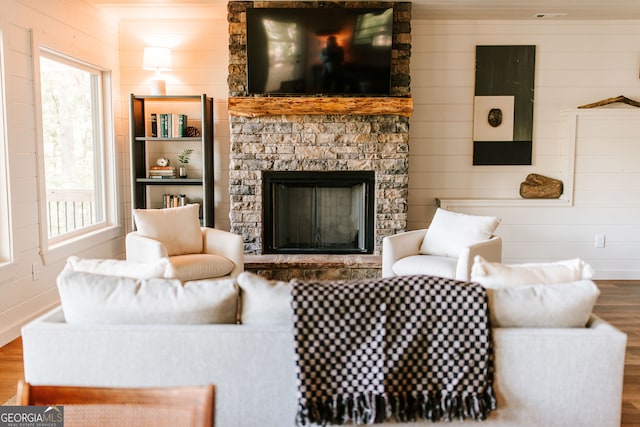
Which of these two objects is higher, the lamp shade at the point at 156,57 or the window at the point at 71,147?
the lamp shade at the point at 156,57

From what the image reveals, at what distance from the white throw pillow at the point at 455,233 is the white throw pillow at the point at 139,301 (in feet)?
8.03

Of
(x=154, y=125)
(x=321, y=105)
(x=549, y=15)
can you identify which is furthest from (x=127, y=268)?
(x=549, y=15)

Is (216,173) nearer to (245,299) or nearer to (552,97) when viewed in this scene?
(552,97)

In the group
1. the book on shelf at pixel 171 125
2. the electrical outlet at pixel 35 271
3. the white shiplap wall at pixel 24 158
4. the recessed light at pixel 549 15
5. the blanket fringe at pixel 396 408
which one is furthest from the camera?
the book on shelf at pixel 171 125

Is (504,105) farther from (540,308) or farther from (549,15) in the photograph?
(540,308)

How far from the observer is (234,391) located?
181cm

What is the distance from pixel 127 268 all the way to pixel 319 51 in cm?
334

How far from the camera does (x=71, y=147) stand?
4.75 m

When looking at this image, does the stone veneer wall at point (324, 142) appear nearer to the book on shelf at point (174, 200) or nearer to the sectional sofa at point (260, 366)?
the book on shelf at point (174, 200)

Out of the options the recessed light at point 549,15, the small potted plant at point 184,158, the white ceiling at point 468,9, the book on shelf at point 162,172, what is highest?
the white ceiling at point 468,9

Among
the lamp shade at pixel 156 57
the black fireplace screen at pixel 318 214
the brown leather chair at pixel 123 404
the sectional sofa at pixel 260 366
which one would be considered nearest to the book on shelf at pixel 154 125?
the lamp shade at pixel 156 57

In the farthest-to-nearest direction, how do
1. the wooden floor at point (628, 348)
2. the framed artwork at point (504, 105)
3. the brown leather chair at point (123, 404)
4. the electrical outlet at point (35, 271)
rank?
the framed artwork at point (504, 105), the electrical outlet at point (35, 271), the wooden floor at point (628, 348), the brown leather chair at point (123, 404)

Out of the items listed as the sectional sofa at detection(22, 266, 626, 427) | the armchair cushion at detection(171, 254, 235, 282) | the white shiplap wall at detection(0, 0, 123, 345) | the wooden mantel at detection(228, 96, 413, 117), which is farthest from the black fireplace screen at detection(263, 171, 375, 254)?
the sectional sofa at detection(22, 266, 626, 427)

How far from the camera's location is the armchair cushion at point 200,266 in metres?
3.75
